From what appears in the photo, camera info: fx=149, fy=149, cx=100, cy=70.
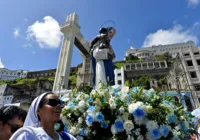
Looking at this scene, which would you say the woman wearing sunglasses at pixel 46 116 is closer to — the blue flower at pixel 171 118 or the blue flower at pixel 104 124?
the blue flower at pixel 104 124

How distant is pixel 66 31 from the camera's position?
29.1 metres

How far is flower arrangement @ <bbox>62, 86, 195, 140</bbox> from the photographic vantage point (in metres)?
1.71

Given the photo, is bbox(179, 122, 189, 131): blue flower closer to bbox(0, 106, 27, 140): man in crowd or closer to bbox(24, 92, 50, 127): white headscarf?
bbox(24, 92, 50, 127): white headscarf

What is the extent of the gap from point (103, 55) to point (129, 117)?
127 inches

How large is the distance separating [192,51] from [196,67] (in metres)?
3.88

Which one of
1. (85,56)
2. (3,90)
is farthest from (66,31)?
(3,90)

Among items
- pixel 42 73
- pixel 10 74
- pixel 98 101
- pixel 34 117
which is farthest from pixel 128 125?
pixel 10 74

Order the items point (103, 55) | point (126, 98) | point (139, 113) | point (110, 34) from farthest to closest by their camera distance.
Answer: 1. point (110, 34)
2. point (103, 55)
3. point (126, 98)
4. point (139, 113)

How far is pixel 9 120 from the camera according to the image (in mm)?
2023

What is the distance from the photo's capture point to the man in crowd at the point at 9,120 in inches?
75.7

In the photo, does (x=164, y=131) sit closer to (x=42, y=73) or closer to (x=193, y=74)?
(x=193, y=74)

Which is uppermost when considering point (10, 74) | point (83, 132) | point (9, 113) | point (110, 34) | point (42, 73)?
point (10, 74)

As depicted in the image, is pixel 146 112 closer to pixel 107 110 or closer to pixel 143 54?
pixel 107 110

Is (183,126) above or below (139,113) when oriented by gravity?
below
